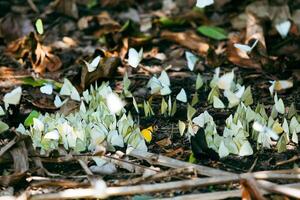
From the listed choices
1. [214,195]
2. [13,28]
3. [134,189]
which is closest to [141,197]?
[134,189]

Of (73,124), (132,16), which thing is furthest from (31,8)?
(73,124)

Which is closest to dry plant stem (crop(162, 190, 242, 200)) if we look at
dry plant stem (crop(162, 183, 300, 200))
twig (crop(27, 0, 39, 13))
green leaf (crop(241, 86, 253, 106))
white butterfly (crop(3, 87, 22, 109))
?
dry plant stem (crop(162, 183, 300, 200))

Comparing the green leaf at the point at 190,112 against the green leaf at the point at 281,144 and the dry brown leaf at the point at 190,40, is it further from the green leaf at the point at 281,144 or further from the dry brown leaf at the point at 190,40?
the dry brown leaf at the point at 190,40

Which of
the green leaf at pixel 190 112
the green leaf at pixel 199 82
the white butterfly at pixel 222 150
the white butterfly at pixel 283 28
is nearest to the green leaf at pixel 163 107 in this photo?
the green leaf at pixel 190 112

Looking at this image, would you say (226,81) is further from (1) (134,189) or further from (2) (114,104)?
(1) (134,189)

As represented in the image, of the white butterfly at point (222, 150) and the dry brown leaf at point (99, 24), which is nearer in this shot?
the white butterfly at point (222, 150)

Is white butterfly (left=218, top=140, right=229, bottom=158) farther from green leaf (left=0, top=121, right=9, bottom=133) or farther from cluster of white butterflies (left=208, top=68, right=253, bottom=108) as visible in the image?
green leaf (left=0, top=121, right=9, bottom=133)

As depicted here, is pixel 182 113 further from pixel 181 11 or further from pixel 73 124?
pixel 181 11
